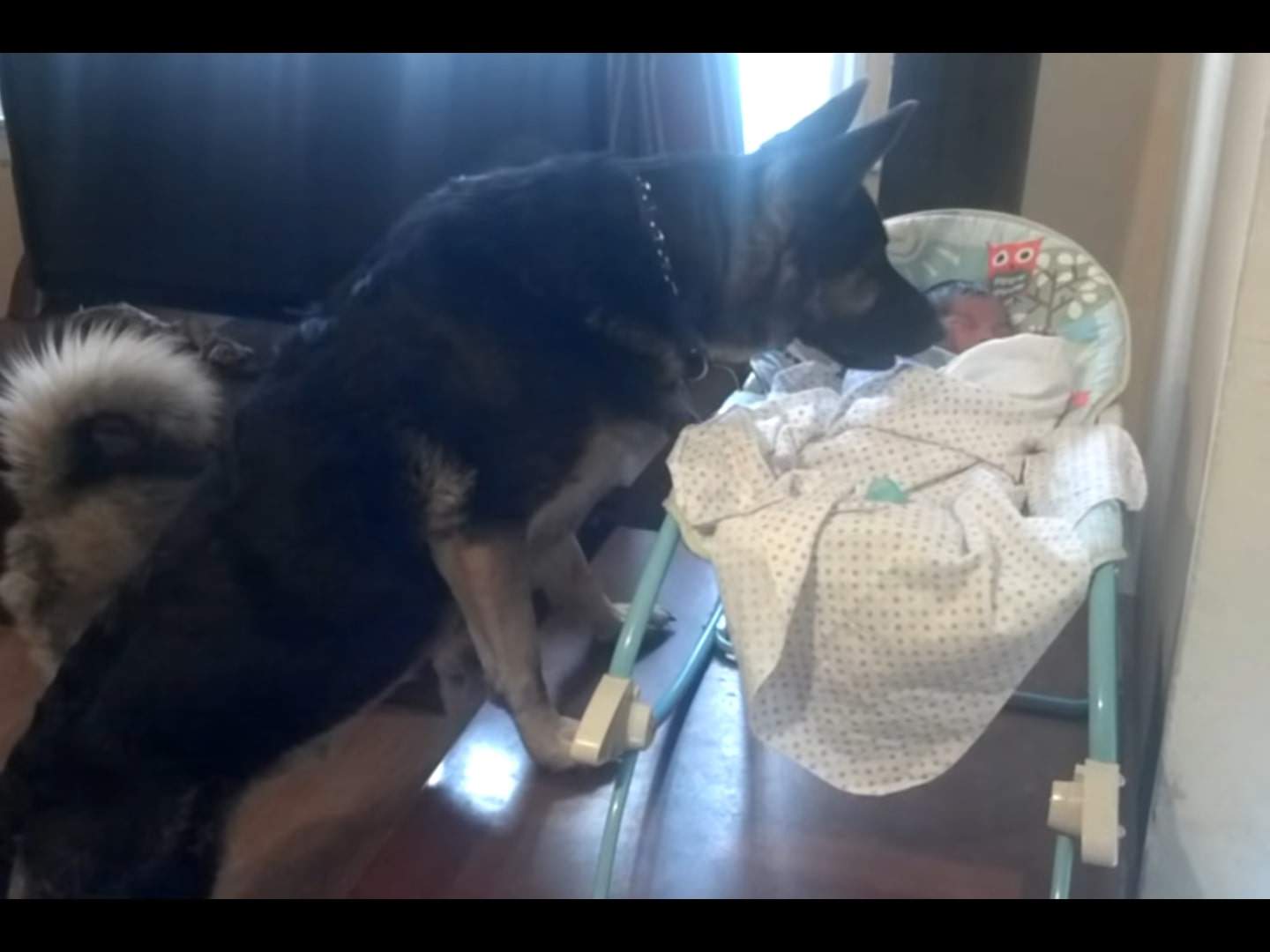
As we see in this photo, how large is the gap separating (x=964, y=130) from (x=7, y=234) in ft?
7.40

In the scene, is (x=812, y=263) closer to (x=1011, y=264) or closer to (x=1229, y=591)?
(x=1011, y=264)

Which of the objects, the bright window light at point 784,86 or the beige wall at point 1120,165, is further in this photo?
the bright window light at point 784,86

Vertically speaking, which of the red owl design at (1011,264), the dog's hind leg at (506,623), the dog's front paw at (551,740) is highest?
the red owl design at (1011,264)

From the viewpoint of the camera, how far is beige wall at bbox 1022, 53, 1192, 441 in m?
2.09

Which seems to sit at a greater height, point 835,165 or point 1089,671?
point 835,165

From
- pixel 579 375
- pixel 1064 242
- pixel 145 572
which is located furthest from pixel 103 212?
pixel 1064 242

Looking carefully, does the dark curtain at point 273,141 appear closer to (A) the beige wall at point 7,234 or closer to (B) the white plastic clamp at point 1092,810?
(A) the beige wall at point 7,234

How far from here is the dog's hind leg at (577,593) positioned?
1.74 metres

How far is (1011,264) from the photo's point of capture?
61.6 inches

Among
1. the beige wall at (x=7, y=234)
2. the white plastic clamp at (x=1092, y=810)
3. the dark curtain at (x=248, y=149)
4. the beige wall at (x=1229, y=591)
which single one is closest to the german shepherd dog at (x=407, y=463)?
the beige wall at (x=1229, y=591)

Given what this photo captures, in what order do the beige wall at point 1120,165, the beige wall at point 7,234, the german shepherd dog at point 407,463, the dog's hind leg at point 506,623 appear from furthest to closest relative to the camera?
the beige wall at point 7,234 < the beige wall at point 1120,165 < the dog's hind leg at point 506,623 < the german shepherd dog at point 407,463

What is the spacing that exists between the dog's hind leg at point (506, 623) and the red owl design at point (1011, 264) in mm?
720

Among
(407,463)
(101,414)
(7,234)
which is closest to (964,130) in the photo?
(407,463)
